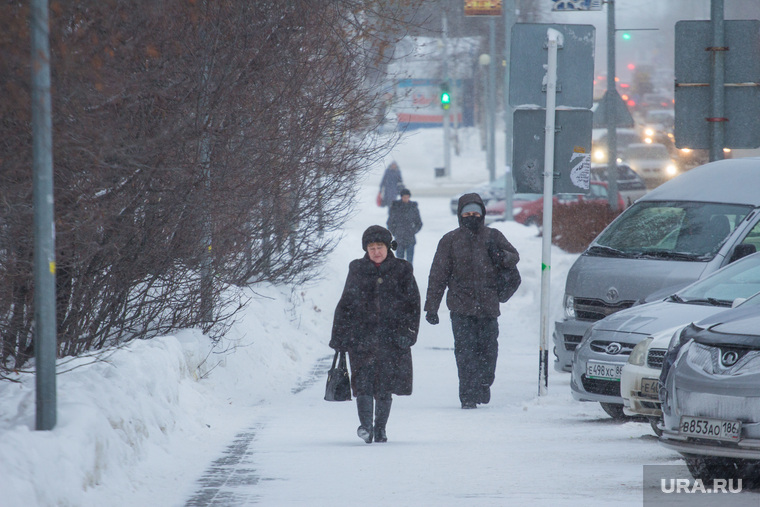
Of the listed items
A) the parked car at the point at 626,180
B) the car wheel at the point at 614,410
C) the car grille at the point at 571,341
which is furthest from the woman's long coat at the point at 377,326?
the parked car at the point at 626,180

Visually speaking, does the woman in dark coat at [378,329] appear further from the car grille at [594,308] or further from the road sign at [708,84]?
the road sign at [708,84]

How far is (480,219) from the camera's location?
34.0 ft

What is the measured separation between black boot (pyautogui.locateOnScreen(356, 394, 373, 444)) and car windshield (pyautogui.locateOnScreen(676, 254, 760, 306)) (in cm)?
253

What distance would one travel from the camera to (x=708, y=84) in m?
12.9

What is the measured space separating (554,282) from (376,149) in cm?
573

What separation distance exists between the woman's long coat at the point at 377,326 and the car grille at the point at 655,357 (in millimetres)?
1711

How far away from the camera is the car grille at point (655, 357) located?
802 cm

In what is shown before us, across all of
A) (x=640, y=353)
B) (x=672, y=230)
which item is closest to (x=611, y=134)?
(x=672, y=230)

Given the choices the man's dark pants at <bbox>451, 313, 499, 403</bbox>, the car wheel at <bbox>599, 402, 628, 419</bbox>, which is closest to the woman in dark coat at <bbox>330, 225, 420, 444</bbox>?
the man's dark pants at <bbox>451, 313, 499, 403</bbox>

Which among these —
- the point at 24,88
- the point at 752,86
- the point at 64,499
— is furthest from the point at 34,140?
the point at 752,86

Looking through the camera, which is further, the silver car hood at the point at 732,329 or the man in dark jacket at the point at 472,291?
the man in dark jacket at the point at 472,291

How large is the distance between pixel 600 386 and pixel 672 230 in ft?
8.15

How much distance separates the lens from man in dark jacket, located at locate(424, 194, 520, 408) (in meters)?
10.2

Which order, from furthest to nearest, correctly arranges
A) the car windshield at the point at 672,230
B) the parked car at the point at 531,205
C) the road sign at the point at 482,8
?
the parked car at the point at 531,205, the road sign at the point at 482,8, the car windshield at the point at 672,230
